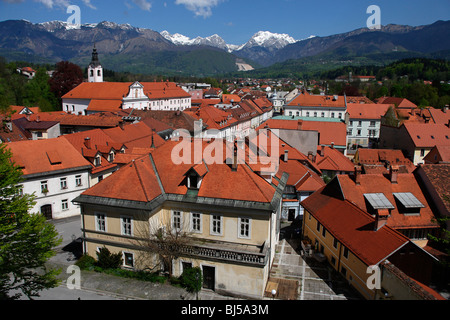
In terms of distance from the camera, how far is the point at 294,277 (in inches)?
931

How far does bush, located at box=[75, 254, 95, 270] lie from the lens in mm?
23609

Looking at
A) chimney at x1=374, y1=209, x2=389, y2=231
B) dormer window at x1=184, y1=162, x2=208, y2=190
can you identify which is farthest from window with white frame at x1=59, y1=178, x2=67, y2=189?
chimney at x1=374, y1=209, x2=389, y2=231

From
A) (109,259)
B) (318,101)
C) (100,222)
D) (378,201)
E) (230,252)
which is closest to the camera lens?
(230,252)

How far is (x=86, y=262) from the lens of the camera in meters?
23.7

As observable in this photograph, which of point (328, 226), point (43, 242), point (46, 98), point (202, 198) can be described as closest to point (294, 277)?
point (328, 226)

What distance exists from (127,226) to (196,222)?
4686 mm

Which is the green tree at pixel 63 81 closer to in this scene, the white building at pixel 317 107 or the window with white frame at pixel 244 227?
the white building at pixel 317 107

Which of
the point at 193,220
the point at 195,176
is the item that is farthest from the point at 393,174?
the point at 193,220

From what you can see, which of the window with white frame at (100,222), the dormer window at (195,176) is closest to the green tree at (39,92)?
the window with white frame at (100,222)

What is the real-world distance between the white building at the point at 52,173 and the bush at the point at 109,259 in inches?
499

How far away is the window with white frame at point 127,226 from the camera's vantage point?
22.9 m

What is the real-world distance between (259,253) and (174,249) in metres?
5.46

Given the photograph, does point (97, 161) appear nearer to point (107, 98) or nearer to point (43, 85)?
point (107, 98)

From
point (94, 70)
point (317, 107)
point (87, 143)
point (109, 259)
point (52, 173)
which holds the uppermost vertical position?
point (94, 70)
